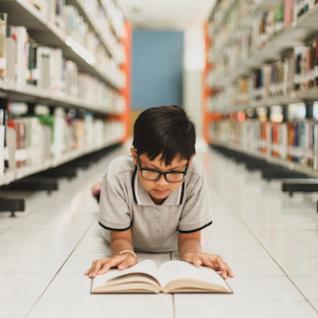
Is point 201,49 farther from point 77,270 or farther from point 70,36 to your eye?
point 77,270

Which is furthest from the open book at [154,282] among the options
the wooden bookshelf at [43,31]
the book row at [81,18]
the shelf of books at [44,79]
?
the book row at [81,18]

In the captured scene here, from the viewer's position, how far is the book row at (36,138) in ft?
9.21

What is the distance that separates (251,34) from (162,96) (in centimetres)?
767

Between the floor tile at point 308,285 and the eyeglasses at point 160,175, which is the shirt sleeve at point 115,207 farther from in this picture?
the floor tile at point 308,285

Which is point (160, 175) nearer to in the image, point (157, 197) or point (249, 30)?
point (157, 197)

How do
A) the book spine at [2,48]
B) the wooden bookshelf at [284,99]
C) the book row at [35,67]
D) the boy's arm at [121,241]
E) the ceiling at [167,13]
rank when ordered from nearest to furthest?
1. the boy's arm at [121,241]
2. the book spine at [2,48]
3. the book row at [35,67]
4. the wooden bookshelf at [284,99]
5. the ceiling at [167,13]

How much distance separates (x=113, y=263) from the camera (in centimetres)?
159

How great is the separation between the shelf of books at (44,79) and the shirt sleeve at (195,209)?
43.0 inches

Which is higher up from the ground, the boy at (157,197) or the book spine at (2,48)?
the book spine at (2,48)

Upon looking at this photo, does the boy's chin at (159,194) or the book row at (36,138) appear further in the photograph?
the book row at (36,138)

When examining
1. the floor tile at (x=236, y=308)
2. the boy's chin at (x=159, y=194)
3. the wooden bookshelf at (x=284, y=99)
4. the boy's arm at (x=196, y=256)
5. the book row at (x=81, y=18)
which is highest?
the book row at (x=81, y=18)

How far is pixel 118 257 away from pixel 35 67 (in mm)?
2045

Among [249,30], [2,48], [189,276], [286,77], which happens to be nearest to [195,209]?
[189,276]

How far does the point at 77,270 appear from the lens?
1.77 m
